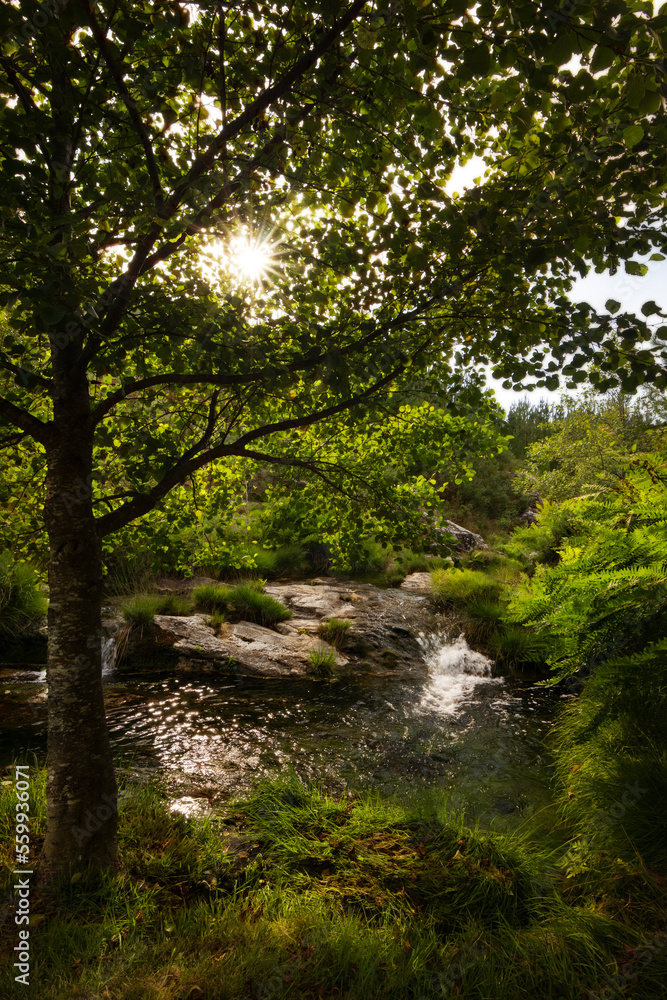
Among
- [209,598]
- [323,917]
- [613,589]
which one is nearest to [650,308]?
[613,589]

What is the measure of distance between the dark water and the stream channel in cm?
2

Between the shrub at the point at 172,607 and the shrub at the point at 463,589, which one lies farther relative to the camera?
the shrub at the point at 463,589

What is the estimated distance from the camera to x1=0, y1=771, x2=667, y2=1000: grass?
2.49 m

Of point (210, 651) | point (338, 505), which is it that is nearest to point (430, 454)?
point (338, 505)

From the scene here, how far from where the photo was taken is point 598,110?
208cm

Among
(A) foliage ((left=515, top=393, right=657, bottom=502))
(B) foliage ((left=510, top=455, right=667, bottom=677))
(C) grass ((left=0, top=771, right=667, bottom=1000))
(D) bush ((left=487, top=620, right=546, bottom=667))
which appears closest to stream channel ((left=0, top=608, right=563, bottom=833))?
(D) bush ((left=487, top=620, right=546, bottom=667))

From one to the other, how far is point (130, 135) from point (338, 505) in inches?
126

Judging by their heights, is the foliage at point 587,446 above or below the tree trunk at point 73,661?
above

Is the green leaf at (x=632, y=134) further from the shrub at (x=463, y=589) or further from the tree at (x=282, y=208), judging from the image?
the shrub at (x=463, y=589)

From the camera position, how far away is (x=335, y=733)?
670 centimetres

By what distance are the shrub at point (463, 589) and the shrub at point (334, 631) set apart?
307cm

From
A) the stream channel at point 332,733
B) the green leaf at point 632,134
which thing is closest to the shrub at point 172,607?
the stream channel at point 332,733

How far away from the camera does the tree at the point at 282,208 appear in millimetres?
2070

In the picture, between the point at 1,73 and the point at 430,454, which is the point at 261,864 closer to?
the point at 430,454
